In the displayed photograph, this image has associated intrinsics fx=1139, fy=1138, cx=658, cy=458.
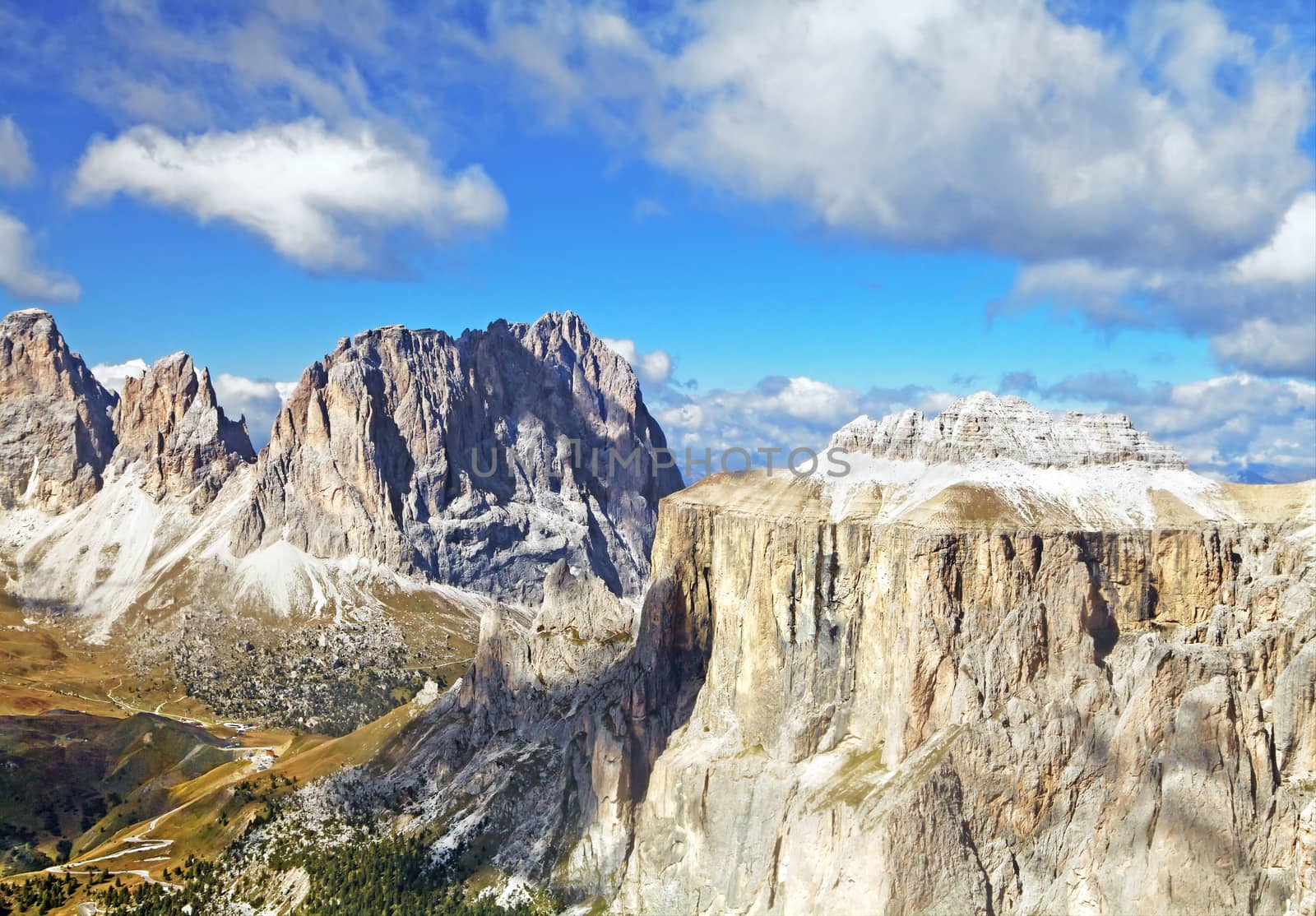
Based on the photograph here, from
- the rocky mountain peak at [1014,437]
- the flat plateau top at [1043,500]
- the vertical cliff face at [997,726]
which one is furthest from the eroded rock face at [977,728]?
the rocky mountain peak at [1014,437]

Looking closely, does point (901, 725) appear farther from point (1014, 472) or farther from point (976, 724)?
point (1014, 472)

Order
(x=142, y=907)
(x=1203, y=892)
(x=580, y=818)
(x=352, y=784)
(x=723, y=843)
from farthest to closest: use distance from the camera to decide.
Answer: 1. (x=352, y=784)
2. (x=142, y=907)
3. (x=580, y=818)
4. (x=723, y=843)
5. (x=1203, y=892)

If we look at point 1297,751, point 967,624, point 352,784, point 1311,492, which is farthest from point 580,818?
point 1311,492

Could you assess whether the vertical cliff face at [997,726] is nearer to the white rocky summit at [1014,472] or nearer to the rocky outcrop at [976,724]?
the rocky outcrop at [976,724]

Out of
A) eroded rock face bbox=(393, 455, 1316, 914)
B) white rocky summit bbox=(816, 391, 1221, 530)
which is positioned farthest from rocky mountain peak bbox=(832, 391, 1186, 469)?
eroded rock face bbox=(393, 455, 1316, 914)

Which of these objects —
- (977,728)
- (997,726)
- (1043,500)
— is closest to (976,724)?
(977,728)

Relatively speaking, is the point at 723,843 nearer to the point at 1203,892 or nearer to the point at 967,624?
the point at 967,624

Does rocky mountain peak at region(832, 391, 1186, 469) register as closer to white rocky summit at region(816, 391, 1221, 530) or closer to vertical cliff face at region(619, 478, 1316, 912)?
white rocky summit at region(816, 391, 1221, 530)
